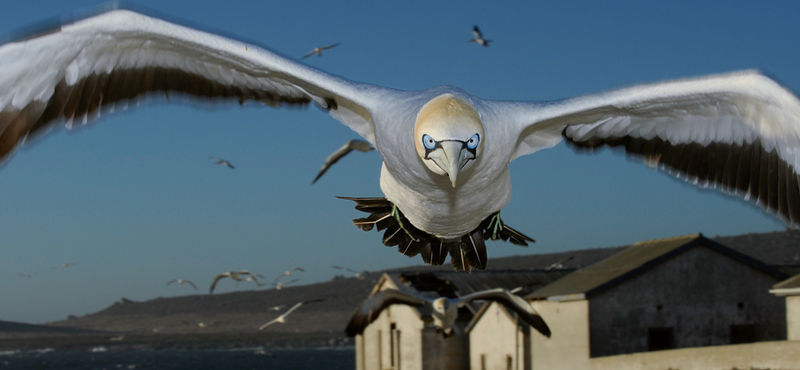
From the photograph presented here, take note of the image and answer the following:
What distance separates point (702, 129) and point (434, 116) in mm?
3393

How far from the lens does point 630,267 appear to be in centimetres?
2461

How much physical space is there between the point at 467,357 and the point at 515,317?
448 cm

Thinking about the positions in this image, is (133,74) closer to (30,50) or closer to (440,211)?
(30,50)

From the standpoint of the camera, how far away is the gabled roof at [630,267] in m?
23.7

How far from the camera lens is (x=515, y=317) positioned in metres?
25.0

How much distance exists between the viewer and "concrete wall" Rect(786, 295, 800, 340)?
61.1 feet

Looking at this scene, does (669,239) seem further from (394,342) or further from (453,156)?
(453,156)

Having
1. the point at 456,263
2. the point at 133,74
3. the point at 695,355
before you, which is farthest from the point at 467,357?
the point at 133,74

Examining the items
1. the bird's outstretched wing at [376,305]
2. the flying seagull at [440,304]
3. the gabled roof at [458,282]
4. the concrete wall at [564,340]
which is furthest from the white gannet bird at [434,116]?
the gabled roof at [458,282]

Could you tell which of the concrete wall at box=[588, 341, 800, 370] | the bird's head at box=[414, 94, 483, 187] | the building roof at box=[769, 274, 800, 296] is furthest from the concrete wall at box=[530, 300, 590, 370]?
the bird's head at box=[414, 94, 483, 187]

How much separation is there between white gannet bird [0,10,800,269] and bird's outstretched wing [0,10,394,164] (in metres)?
0.01

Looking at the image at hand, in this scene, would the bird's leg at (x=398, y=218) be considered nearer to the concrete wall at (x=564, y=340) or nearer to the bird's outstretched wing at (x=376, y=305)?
the bird's outstretched wing at (x=376, y=305)

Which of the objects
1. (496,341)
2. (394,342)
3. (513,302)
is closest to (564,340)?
(513,302)

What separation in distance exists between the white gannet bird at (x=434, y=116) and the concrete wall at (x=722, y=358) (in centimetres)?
935
